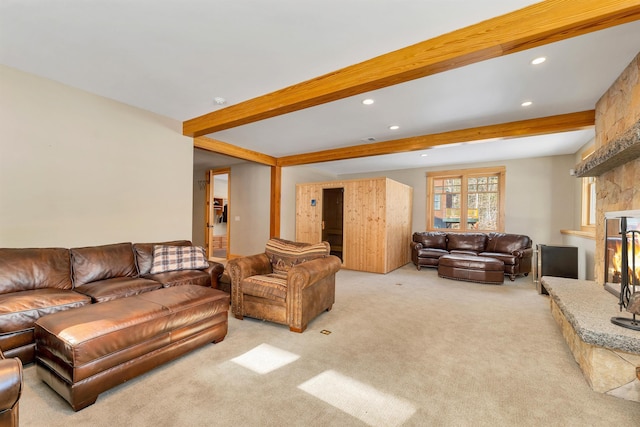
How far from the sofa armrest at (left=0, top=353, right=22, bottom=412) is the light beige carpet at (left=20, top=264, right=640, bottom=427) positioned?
607 millimetres

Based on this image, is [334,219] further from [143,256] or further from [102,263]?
[102,263]

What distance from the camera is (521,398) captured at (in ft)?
5.99

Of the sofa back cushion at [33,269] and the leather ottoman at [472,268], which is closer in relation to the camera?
the sofa back cushion at [33,269]

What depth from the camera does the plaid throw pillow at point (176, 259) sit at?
3.45 metres

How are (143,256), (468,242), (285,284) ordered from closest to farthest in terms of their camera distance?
(285,284)
(143,256)
(468,242)

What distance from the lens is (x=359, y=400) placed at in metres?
1.79

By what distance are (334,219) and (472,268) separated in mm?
3521

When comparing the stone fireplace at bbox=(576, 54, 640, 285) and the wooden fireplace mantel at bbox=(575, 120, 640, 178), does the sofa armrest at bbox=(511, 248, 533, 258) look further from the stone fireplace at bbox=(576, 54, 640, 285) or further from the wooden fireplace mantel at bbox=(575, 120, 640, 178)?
the wooden fireplace mantel at bbox=(575, 120, 640, 178)

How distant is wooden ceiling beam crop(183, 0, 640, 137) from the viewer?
174cm

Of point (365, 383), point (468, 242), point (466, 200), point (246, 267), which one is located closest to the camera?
point (365, 383)

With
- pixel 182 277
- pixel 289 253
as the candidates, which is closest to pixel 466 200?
pixel 289 253

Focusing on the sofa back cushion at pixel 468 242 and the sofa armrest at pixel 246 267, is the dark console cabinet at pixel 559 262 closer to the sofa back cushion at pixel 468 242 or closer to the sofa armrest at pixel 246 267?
the sofa back cushion at pixel 468 242


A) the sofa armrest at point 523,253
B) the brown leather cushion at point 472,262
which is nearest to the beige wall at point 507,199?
the sofa armrest at point 523,253

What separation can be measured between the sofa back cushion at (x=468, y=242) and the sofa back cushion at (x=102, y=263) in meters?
6.13
